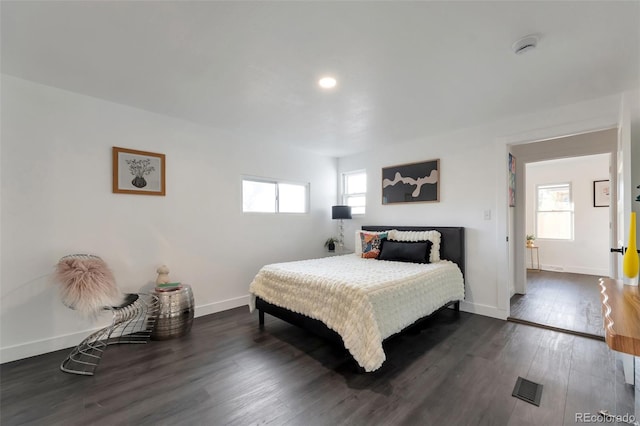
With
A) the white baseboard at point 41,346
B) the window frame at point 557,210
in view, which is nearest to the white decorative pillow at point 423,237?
the white baseboard at point 41,346

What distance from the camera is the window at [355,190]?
4977 millimetres

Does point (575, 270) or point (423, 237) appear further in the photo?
point (575, 270)

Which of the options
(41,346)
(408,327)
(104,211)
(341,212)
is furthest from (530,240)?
(41,346)

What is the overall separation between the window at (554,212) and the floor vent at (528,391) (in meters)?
5.57

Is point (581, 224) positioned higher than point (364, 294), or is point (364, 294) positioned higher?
point (581, 224)

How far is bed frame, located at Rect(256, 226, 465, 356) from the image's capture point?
7.76ft

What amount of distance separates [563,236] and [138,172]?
8.03 m

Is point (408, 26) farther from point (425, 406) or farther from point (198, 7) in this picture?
point (425, 406)

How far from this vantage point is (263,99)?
2.71 m

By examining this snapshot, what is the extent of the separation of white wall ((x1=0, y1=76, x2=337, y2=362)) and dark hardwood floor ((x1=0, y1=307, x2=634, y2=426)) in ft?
2.14

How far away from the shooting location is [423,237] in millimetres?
3633

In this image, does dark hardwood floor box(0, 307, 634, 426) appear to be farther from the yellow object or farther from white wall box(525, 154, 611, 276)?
white wall box(525, 154, 611, 276)

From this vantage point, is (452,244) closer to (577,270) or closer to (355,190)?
(355,190)

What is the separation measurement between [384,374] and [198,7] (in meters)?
2.77
